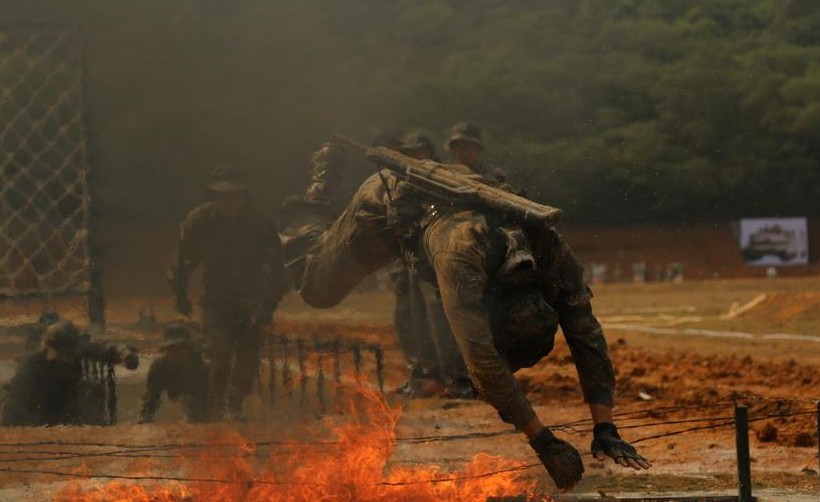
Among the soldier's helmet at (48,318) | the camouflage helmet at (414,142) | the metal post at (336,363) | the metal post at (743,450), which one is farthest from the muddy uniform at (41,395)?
the metal post at (743,450)

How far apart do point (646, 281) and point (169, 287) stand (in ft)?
117

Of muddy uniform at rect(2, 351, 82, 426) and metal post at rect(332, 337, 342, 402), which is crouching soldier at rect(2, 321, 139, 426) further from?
metal post at rect(332, 337, 342, 402)

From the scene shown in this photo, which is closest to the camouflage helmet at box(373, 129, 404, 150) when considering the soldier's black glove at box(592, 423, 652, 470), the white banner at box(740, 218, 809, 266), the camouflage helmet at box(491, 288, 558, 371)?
the camouflage helmet at box(491, 288, 558, 371)

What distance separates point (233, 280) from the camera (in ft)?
33.4

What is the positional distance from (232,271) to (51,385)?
311cm

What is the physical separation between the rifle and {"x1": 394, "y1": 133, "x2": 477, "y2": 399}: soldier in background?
0.40 metres

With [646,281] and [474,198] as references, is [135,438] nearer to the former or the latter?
[474,198]

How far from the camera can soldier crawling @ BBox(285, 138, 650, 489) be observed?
21.7ft

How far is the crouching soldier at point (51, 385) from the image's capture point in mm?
12016

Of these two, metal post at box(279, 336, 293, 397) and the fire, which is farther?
metal post at box(279, 336, 293, 397)

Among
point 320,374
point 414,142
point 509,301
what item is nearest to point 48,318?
point 320,374

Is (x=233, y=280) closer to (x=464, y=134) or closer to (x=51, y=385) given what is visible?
(x=464, y=134)

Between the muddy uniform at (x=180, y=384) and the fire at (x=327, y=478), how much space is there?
1647mm

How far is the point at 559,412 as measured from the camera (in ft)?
49.7
